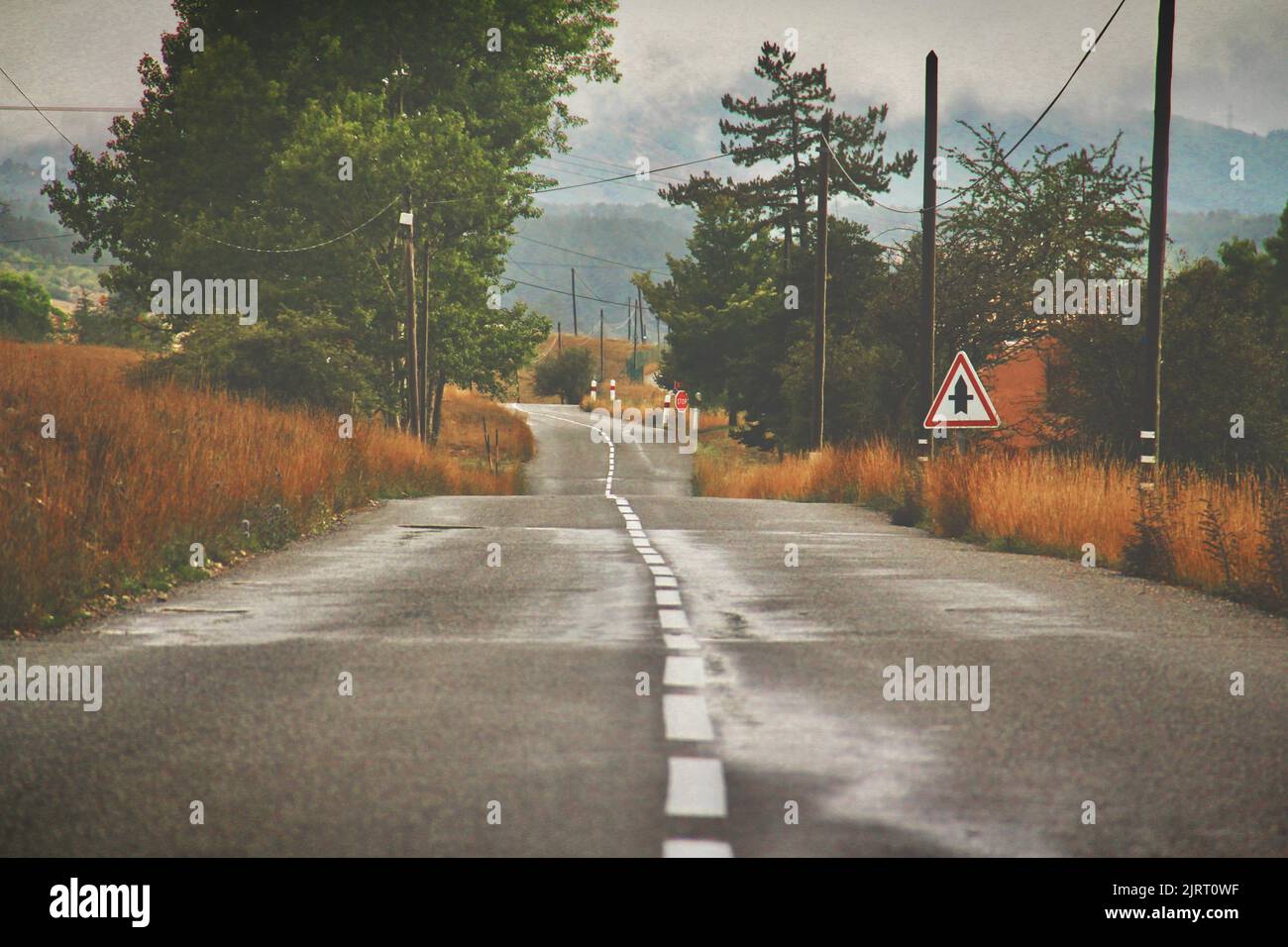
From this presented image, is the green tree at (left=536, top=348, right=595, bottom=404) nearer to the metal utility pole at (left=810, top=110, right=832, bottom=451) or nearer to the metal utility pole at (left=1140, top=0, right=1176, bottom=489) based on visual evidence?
the metal utility pole at (left=810, top=110, right=832, bottom=451)

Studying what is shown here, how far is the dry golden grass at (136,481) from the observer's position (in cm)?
1128

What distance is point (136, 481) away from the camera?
1445 centimetres

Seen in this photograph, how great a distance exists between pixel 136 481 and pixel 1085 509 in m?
10.7

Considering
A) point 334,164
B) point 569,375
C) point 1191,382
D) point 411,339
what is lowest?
point 1191,382

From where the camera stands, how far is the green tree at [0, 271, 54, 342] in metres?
72.2

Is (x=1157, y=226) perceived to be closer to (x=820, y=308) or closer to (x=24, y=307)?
(x=820, y=308)

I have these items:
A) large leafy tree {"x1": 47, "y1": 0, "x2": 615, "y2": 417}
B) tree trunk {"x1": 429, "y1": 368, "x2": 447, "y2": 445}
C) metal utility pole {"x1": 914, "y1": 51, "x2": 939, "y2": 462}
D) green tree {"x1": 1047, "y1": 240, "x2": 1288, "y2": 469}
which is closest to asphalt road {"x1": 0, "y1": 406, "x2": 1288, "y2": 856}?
metal utility pole {"x1": 914, "y1": 51, "x2": 939, "y2": 462}

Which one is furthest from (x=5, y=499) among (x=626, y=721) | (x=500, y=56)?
(x=500, y=56)

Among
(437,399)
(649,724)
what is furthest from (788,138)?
(649,724)

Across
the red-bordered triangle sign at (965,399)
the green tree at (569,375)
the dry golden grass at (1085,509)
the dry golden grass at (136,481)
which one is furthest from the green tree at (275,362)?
the green tree at (569,375)

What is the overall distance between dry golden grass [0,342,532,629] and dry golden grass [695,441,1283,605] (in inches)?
344

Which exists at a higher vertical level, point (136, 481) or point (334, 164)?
point (334, 164)

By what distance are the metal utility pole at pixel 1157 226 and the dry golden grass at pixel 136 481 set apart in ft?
35.5
